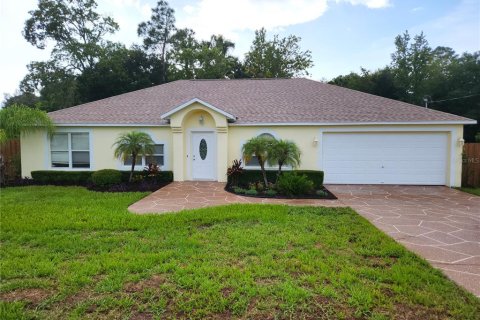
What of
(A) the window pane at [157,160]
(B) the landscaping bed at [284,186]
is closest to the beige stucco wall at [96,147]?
(A) the window pane at [157,160]

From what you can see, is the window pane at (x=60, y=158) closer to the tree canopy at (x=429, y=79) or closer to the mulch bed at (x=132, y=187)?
the mulch bed at (x=132, y=187)

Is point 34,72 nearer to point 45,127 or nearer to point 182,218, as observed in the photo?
point 45,127

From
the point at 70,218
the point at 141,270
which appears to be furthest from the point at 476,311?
the point at 70,218

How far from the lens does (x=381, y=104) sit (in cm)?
1417

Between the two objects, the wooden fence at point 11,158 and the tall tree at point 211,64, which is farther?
the tall tree at point 211,64

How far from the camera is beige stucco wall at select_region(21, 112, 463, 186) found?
1230cm

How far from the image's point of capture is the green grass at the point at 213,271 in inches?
128

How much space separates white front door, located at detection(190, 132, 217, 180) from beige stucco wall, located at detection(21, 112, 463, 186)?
0.29 m

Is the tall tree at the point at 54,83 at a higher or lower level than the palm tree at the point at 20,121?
higher

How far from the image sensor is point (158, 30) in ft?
117

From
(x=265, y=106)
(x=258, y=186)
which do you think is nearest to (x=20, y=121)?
(x=258, y=186)

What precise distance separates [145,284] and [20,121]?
1267 cm

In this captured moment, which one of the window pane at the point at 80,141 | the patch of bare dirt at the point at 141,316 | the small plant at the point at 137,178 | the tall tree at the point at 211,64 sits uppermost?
the tall tree at the point at 211,64

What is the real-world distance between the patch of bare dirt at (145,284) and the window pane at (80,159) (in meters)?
11.7
